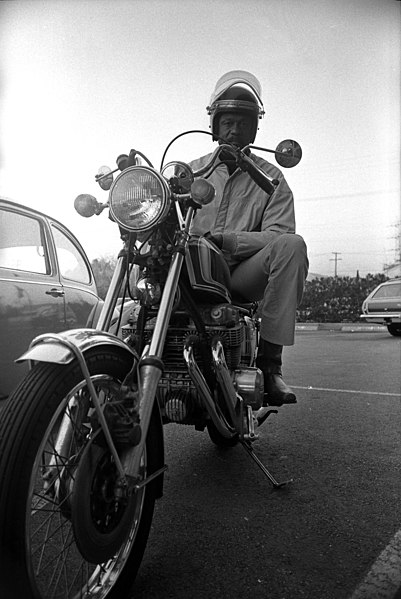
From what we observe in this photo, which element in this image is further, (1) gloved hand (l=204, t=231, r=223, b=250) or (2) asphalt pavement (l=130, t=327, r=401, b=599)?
(1) gloved hand (l=204, t=231, r=223, b=250)

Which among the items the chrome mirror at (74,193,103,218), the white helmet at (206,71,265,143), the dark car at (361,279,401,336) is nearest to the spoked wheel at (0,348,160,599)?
the chrome mirror at (74,193,103,218)

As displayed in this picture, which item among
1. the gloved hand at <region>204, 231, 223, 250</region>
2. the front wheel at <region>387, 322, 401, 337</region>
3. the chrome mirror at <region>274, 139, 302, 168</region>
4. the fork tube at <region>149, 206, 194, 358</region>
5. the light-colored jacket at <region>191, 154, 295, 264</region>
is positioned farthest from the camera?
the front wheel at <region>387, 322, 401, 337</region>

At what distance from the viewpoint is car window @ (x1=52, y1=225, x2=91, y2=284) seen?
4797 millimetres

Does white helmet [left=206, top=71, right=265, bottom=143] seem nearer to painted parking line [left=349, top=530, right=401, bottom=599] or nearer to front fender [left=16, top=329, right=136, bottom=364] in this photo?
front fender [left=16, top=329, right=136, bottom=364]

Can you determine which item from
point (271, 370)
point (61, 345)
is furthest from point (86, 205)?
point (271, 370)

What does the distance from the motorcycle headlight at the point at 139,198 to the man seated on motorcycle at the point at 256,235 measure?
0.62 m

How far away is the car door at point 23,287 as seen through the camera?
12.6 ft

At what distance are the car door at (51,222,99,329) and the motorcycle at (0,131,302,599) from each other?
7.36ft

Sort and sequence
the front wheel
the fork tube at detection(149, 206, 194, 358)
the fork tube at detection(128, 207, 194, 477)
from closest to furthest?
1. the fork tube at detection(128, 207, 194, 477)
2. the fork tube at detection(149, 206, 194, 358)
3. the front wheel

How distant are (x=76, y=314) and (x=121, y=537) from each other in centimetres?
319

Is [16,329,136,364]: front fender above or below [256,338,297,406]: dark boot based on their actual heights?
above

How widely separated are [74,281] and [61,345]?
3494 mm

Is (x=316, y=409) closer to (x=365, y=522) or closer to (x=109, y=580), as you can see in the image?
(x=365, y=522)

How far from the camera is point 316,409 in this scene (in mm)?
4723
